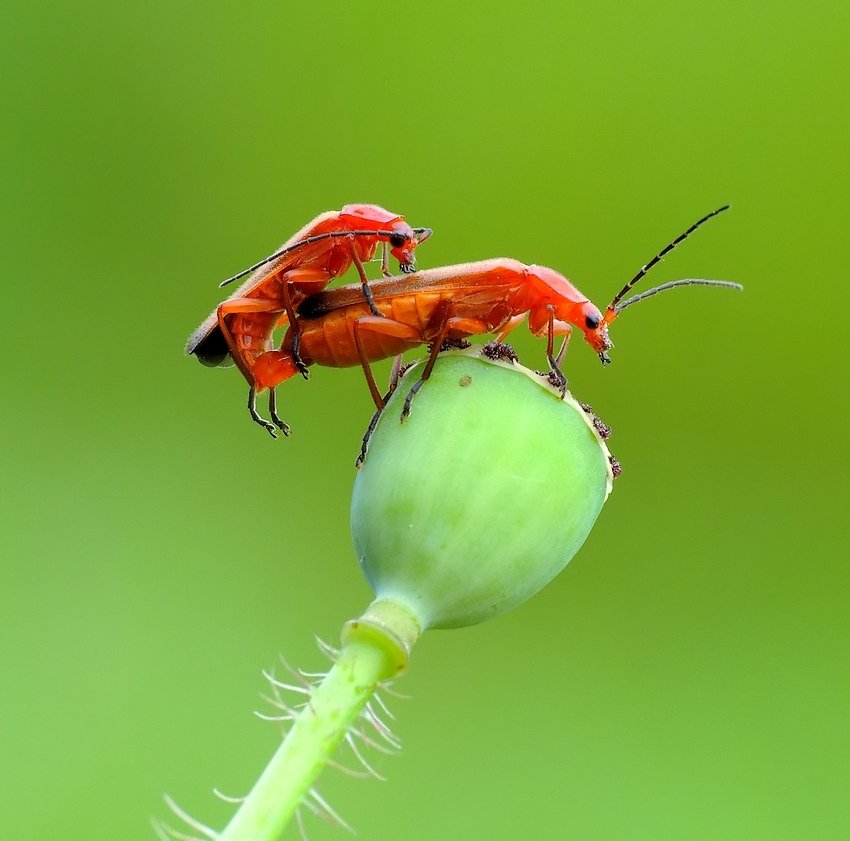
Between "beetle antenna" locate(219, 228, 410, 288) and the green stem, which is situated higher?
"beetle antenna" locate(219, 228, 410, 288)

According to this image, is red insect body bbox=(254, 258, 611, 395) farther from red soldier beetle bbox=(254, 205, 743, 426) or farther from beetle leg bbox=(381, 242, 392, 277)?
beetle leg bbox=(381, 242, 392, 277)

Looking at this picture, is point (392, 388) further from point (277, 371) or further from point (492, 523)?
point (277, 371)

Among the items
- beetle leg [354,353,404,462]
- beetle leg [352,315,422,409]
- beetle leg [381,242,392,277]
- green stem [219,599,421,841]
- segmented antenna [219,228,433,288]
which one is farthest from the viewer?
beetle leg [381,242,392,277]

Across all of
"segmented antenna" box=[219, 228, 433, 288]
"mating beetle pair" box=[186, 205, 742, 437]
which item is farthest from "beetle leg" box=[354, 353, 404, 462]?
"segmented antenna" box=[219, 228, 433, 288]

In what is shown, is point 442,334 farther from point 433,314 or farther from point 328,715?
point 328,715

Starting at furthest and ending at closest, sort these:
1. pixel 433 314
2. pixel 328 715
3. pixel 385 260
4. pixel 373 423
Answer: pixel 385 260 < pixel 433 314 < pixel 373 423 < pixel 328 715

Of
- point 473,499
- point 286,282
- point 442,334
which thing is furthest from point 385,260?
point 473,499
